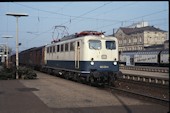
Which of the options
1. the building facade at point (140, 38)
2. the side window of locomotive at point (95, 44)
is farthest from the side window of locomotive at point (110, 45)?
the building facade at point (140, 38)

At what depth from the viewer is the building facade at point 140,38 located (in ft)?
309

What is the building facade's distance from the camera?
94.2m

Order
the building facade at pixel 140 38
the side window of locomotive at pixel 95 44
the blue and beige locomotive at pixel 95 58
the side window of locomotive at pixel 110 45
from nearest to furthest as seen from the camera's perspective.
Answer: the blue and beige locomotive at pixel 95 58 < the side window of locomotive at pixel 95 44 < the side window of locomotive at pixel 110 45 < the building facade at pixel 140 38

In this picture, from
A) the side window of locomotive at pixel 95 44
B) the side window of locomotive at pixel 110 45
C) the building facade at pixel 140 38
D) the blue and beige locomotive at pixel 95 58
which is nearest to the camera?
the blue and beige locomotive at pixel 95 58

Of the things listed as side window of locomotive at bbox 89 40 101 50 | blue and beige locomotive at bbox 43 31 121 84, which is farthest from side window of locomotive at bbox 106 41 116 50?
side window of locomotive at bbox 89 40 101 50

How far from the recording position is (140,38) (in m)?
95.6

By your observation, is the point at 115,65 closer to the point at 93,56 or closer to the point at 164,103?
the point at 93,56

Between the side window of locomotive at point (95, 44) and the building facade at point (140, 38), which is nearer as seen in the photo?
the side window of locomotive at point (95, 44)

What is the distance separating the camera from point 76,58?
63.7 feet

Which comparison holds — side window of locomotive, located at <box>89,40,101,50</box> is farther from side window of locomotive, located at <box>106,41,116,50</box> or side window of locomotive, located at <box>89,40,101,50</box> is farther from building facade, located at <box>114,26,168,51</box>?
building facade, located at <box>114,26,168,51</box>

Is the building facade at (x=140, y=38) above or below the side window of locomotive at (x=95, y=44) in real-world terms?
above

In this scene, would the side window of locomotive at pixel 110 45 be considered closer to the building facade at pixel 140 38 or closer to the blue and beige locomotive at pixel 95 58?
the blue and beige locomotive at pixel 95 58

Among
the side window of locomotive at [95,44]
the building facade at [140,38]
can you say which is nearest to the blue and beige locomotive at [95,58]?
the side window of locomotive at [95,44]

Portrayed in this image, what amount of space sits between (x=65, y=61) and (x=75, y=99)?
952cm
